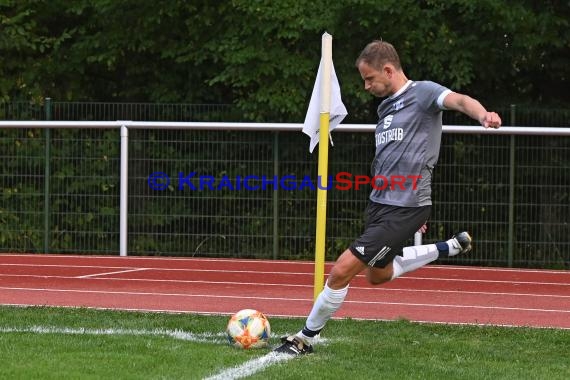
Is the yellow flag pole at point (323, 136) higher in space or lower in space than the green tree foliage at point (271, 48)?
lower

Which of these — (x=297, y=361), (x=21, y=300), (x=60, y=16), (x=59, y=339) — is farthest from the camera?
(x=60, y=16)

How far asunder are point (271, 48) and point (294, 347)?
372 inches

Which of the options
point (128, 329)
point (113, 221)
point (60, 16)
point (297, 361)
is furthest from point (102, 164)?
point (297, 361)

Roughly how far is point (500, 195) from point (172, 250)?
4.86 metres

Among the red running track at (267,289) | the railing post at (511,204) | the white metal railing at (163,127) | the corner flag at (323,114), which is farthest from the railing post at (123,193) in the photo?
the corner flag at (323,114)

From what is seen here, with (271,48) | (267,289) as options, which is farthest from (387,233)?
(271,48)

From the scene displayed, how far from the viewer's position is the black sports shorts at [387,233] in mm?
6863

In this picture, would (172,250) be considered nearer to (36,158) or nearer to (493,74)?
(36,158)

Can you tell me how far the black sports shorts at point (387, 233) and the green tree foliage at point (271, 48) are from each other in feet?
28.2

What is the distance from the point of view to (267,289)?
1141 centimetres

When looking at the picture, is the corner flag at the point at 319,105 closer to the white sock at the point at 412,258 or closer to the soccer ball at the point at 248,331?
the white sock at the point at 412,258

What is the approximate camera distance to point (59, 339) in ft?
24.4

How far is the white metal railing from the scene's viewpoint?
14.4 m

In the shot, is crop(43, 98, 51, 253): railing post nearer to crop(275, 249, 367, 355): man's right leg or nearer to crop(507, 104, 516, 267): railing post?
crop(507, 104, 516, 267): railing post
